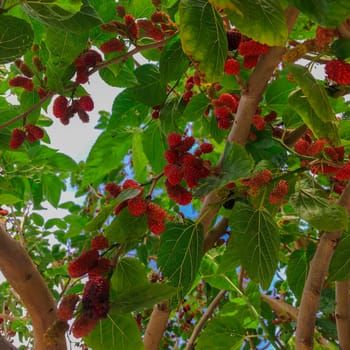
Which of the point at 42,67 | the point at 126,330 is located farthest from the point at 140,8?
the point at 126,330

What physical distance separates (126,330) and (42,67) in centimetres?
71

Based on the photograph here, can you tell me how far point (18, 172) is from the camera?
1.70 metres

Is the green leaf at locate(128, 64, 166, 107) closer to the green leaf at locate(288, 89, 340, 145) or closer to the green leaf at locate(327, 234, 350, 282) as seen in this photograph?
the green leaf at locate(288, 89, 340, 145)

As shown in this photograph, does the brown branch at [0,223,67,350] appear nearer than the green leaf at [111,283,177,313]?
No

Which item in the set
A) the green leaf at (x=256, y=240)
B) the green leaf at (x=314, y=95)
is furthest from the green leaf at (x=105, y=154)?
the green leaf at (x=314, y=95)

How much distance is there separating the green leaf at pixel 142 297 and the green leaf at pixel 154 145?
24.6 inches

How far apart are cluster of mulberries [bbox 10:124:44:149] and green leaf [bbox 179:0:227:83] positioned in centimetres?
75

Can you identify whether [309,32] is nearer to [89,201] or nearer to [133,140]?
[133,140]

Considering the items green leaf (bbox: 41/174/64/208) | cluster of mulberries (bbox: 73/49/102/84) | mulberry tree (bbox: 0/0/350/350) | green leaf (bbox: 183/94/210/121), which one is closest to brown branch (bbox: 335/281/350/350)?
mulberry tree (bbox: 0/0/350/350)

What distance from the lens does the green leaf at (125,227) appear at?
0.91 metres

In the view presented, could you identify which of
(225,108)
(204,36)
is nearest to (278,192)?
(225,108)

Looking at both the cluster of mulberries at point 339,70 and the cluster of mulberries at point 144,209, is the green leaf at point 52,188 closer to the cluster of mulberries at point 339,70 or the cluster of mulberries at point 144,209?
the cluster of mulberries at point 144,209

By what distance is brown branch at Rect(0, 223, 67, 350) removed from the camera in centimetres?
95

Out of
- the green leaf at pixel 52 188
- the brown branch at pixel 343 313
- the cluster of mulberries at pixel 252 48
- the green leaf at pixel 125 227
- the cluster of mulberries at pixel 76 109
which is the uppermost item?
the green leaf at pixel 52 188
